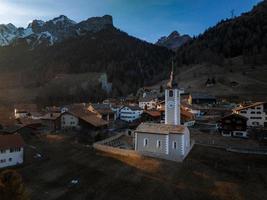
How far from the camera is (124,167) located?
38781mm

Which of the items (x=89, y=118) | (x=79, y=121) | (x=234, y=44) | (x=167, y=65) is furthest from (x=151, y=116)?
(x=167, y=65)

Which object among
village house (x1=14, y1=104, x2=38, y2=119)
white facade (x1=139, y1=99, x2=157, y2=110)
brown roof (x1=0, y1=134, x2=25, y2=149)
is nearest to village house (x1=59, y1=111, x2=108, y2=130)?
brown roof (x1=0, y1=134, x2=25, y2=149)

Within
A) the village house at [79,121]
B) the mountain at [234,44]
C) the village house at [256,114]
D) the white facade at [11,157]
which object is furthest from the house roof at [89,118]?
the mountain at [234,44]

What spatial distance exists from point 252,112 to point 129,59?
141641mm

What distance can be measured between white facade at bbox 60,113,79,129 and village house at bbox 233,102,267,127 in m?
36.9

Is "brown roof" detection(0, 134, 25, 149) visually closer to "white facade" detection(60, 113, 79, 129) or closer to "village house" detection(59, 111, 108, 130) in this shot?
"village house" detection(59, 111, 108, 130)

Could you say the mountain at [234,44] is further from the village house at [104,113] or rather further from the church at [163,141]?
the church at [163,141]

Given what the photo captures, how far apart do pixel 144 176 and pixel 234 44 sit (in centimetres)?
15182

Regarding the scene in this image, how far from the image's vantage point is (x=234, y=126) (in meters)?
58.0

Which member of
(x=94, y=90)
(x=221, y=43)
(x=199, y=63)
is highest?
(x=221, y=43)

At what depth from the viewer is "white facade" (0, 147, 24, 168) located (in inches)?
1633

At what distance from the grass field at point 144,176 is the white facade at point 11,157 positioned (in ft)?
4.71

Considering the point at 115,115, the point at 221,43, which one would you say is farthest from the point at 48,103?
the point at 221,43

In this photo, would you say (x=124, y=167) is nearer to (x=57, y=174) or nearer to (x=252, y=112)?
(x=57, y=174)
